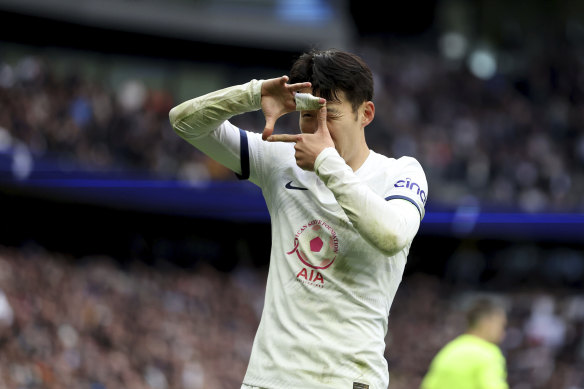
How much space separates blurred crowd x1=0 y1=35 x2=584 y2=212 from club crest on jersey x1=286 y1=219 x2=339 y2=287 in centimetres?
1147

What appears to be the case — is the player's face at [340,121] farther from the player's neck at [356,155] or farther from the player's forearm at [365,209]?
the player's forearm at [365,209]

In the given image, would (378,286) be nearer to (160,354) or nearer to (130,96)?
(160,354)

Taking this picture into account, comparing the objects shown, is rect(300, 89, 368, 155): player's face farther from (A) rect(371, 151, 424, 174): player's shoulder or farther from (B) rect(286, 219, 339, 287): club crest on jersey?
(B) rect(286, 219, 339, 287): club crest on jersey

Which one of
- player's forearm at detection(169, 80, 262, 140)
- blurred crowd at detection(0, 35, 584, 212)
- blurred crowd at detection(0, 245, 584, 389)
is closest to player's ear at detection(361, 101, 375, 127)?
player's forearm at detection(169, 80, 262, 140)

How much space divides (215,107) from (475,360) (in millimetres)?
4604

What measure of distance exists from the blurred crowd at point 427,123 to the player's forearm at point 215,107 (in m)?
11.1

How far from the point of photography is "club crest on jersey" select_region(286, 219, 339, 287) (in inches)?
121

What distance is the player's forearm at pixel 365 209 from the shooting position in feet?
9.27

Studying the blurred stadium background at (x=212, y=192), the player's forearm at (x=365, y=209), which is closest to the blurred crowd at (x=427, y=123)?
the blurred stadium background at (x=212, y=192)

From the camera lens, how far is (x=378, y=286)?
10.2 feet

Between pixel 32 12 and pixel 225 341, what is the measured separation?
Result: 9968 mm

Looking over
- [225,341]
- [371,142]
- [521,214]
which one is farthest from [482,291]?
[225,341]

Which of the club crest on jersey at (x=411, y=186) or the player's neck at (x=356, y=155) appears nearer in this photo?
the club crest on jersey at (x=411, y=186)

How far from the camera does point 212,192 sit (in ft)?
54.6
